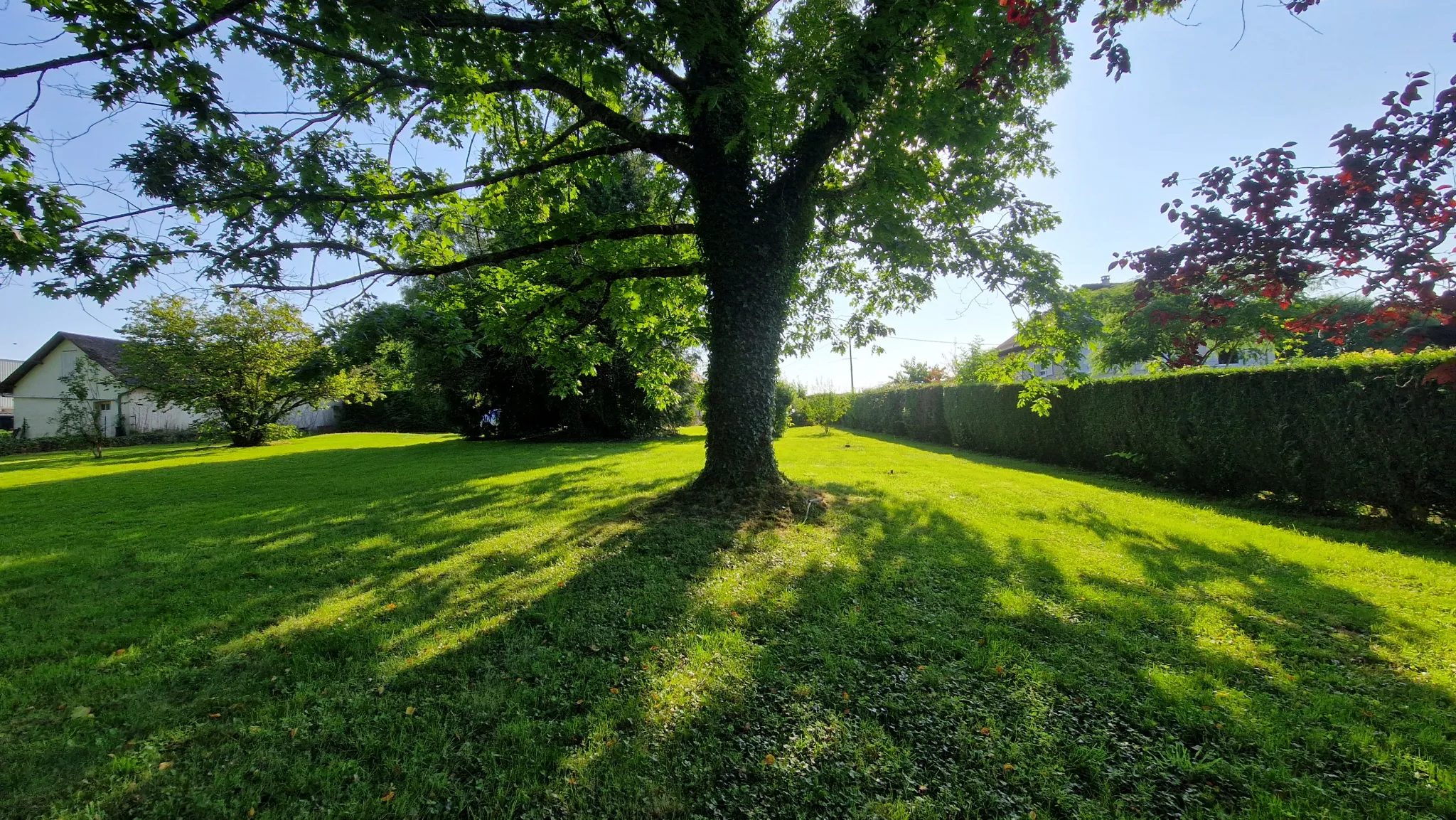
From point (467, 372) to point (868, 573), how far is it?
53.7 ft

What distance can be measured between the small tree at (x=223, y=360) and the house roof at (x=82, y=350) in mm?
11281

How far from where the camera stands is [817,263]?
9.76 meters

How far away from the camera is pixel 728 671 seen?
2.71 meters

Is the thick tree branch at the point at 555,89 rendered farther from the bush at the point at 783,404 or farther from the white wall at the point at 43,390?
the white wall at the point at 43,390

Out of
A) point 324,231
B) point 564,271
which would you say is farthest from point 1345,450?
point 324,231

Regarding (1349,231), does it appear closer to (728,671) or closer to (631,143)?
(728,671)

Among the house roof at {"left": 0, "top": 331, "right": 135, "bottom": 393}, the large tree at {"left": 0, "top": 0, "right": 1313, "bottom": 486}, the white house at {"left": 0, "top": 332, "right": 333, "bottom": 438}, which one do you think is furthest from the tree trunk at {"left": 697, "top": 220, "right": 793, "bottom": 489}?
the house roof at {"left": 0, "top": 331, "right": 135, "bottom": 393}

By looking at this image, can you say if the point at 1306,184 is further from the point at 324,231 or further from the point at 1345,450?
the point at 324,231

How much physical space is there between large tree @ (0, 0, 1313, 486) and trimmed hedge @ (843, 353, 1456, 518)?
12.8 feet

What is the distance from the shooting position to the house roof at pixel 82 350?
2533 centimetres

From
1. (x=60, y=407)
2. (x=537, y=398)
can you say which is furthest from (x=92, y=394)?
(x=537, y=398)

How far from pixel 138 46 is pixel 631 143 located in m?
4.24

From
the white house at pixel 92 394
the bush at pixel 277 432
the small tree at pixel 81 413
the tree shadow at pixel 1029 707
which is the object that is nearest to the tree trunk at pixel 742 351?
the tree shadow at pixel 1029 707

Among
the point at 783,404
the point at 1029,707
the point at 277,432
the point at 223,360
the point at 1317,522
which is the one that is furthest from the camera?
the point at 783,404
